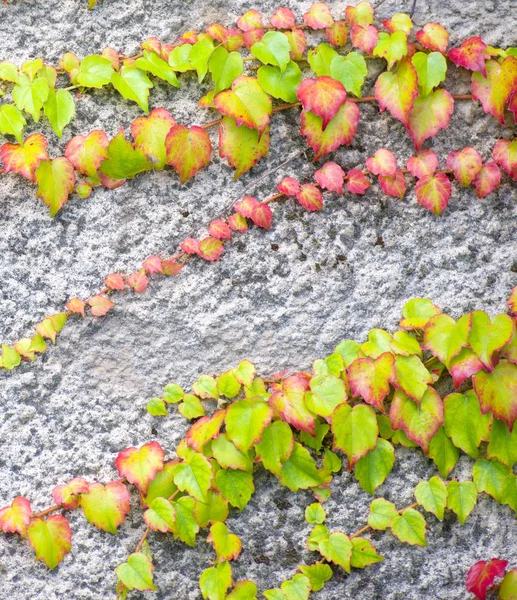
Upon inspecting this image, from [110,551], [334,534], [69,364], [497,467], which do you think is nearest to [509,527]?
[497,467]

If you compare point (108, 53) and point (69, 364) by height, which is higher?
point (108, 53)

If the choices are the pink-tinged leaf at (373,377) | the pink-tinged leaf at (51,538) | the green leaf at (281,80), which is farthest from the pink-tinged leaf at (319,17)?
the pink-tinged leaf at (51,538)

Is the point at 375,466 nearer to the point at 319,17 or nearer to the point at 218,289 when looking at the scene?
the point at 218,289

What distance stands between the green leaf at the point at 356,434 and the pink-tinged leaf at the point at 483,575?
43cm

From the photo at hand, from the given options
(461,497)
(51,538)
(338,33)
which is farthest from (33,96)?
(461,497)

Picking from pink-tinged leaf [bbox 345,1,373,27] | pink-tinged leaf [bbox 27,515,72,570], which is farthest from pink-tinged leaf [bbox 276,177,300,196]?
pink-tinged leaf [bbox 27,515,72,570]

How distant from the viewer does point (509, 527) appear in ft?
5.51

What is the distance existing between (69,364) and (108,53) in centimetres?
83

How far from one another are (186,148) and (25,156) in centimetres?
41

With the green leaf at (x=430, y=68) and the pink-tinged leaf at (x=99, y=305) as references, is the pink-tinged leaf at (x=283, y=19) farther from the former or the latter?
the pink-tinged leaf at (x=99, y=305)

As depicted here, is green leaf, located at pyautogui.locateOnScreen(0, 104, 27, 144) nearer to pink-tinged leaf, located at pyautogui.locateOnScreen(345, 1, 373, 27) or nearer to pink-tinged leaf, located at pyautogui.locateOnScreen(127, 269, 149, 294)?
pink-tinged leaf, located at pyautogui.locateOnScreen(127, 269, 149, 294)

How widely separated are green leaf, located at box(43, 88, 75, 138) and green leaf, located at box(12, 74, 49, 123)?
0.06ft

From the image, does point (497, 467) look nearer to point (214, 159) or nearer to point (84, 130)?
A: point (214, 159)

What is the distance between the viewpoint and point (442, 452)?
64.8 inches
